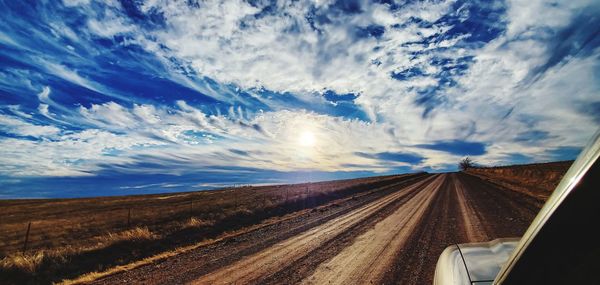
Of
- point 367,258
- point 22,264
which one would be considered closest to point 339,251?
point 367,258

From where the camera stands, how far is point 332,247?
8.48 m

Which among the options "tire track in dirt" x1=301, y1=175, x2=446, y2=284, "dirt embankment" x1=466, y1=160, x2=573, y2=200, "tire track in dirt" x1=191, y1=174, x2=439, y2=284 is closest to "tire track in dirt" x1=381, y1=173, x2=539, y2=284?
"tire track in dirt" x1=301, y1=175, x2=446, y2=284

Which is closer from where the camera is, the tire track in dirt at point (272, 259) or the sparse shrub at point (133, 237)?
the tire track in dirt at point (272, 259)

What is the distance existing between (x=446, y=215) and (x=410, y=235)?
415 centimetres

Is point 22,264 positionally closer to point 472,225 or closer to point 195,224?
point 195,224

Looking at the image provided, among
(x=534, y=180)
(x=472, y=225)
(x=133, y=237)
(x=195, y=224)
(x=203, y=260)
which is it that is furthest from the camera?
(x=534, y=180)

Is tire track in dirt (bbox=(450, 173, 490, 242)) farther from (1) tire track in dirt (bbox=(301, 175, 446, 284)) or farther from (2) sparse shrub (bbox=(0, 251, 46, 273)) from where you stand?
(2) sparse shrub (bbox=(0, 251, 46, 273))

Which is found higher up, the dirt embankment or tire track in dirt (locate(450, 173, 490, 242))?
the dirt embankment

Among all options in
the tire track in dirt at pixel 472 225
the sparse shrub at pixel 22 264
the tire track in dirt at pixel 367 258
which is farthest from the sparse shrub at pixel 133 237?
the tire track in dirt at pixel 472 225

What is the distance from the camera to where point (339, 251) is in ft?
26.4

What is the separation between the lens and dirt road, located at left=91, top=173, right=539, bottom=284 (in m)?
6.38

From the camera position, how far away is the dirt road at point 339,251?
6.38 m

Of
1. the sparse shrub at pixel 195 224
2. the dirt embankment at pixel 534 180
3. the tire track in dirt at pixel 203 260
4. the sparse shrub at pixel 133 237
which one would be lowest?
the tire track in dirt at pixel 203 260

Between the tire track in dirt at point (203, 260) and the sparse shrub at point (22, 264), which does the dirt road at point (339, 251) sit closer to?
the tire track in dirt at point (203, 260)
